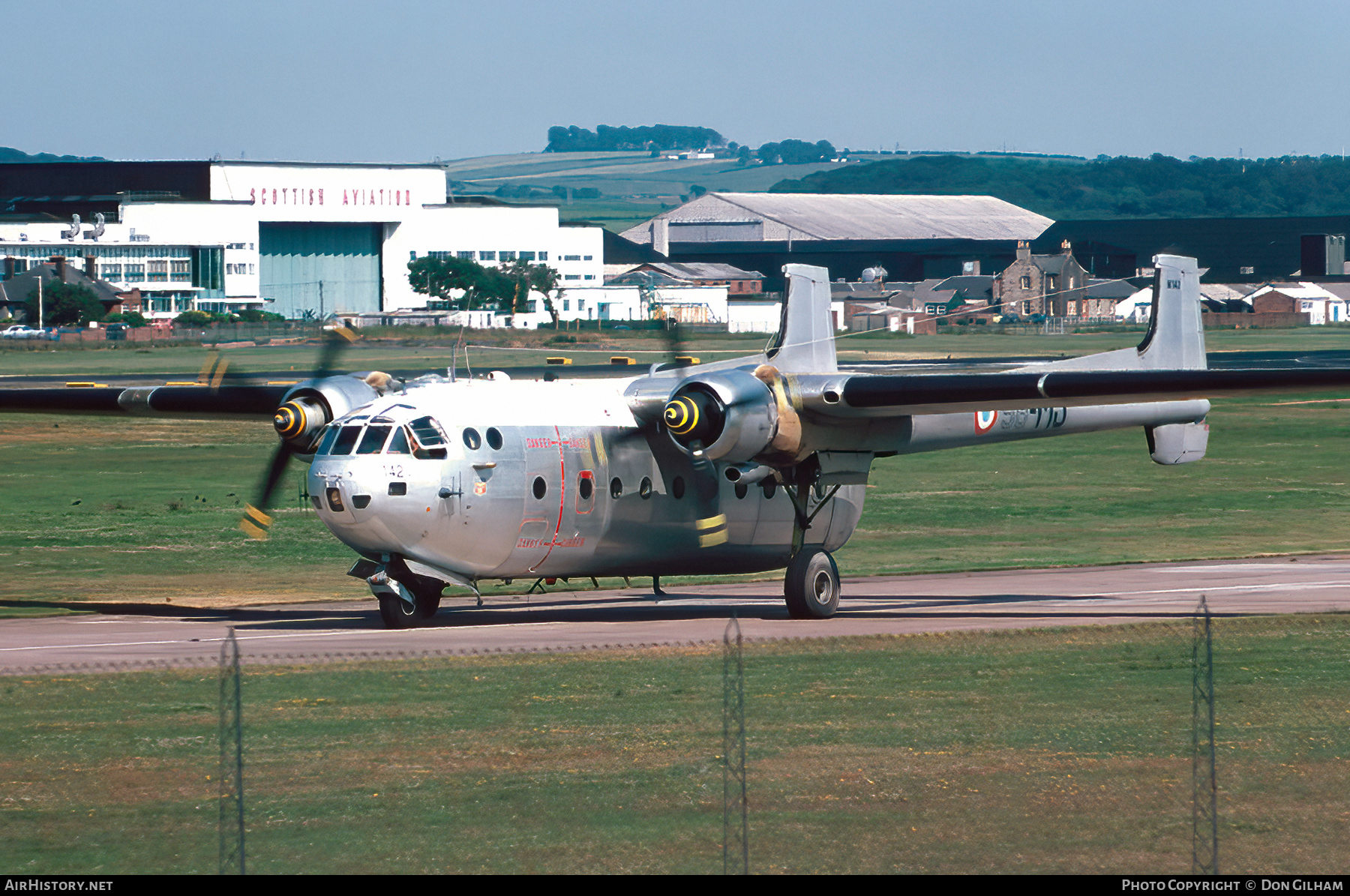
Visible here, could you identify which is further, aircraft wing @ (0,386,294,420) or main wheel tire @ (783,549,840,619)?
aircraft wing @ (0,386,294,420)

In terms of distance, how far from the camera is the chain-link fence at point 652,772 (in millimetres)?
11625

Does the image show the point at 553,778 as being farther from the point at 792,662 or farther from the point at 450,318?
the point at 450,318

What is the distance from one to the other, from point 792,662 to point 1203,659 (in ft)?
17.2

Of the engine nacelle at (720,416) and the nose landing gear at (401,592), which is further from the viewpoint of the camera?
the engine nacelle at (720,416)

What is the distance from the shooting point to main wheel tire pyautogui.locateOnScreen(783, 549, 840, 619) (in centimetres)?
2744

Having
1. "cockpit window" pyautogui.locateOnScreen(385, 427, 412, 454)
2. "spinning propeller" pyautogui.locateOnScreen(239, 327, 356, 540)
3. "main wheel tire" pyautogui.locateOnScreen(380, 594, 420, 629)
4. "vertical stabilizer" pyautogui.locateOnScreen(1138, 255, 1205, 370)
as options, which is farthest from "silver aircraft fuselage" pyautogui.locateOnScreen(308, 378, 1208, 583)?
"vertical stabilizer" pyautogui.locateOnScreen(1138, 255, 1205, 370)

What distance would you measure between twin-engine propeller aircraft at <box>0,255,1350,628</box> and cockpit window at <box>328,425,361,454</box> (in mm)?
36

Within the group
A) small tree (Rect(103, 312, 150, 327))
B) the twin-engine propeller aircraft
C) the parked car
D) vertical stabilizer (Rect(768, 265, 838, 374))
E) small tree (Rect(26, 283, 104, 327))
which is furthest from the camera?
small tree (Rect(26, 283, 104, 327))

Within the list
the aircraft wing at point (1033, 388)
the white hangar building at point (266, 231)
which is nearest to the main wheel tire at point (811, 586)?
the aircraft wing at point (1033, 388)

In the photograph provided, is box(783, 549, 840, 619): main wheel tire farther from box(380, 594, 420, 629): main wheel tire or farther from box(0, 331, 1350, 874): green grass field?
box(380, 594, 420, 629): main wheel tire

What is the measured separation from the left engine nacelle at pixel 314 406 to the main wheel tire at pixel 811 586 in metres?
7.49

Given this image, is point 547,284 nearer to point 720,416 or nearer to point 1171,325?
point 1171,325

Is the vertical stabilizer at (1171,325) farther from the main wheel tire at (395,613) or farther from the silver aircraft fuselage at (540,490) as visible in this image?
the main wheel tire at (395,613)
